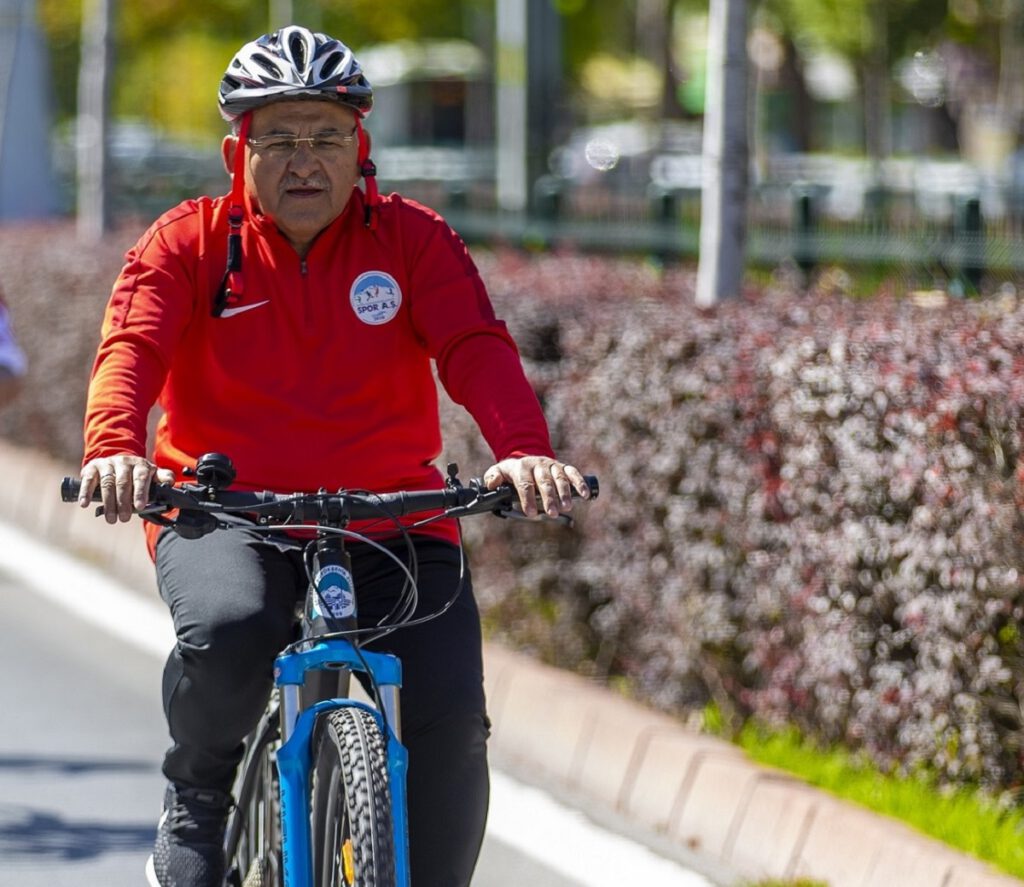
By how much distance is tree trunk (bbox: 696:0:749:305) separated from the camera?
283 inches

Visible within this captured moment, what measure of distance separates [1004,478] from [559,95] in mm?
12541

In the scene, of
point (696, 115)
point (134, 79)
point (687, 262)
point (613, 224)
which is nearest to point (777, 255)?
point (687, 262)

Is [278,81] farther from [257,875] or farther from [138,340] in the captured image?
[257,875]

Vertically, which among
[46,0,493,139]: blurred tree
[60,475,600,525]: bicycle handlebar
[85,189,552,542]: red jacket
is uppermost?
[46,0,493,139]: blurred tree

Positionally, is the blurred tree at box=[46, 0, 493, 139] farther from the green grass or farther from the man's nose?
the man's nose

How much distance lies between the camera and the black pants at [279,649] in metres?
3.54

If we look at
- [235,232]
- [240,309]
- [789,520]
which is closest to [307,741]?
[240,309]

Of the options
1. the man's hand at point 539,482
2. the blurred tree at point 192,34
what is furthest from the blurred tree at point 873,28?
the man's hand at point 539,482

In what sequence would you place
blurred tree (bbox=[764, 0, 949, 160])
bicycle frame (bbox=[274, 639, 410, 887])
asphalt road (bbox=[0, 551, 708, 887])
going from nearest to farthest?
Result: bicycle frame (bbox=[274, 639, 410, 887]) → asphalt road (bbox=[0, 551, 708, 887]) → blurred tree (bbox=[764, 0, 949, 160])

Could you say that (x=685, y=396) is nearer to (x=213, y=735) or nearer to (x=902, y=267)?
(x=213, y=735)

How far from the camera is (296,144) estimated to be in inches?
148

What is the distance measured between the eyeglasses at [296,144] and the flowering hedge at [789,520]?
5.76 feet

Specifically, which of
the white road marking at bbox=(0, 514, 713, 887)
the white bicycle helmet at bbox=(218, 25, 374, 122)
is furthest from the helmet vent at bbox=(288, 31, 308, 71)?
the white road marking at bbox=(0, 514, 713, 887)

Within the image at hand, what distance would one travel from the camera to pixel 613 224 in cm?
1394
